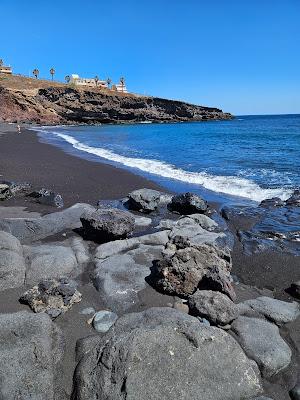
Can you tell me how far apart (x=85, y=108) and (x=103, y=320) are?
9372cm

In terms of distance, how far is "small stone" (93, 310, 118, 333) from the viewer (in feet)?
18.0

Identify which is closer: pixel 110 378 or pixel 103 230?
pixel 110 378

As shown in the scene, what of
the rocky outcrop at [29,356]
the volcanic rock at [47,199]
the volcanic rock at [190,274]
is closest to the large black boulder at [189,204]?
the volcanic rock at [47,199]

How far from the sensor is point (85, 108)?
94125 millimetres

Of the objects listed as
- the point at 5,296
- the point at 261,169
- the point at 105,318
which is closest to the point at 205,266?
the point at 105,318

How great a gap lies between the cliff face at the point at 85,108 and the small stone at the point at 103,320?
247 feet

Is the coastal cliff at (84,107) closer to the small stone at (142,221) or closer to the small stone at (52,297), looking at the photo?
the small stone at (142,221)

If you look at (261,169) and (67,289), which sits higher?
(67,289)

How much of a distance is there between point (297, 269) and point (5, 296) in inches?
240

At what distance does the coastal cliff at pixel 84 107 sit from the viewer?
78.6 metres

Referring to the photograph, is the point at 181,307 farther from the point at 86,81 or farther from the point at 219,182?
the point at 86,81

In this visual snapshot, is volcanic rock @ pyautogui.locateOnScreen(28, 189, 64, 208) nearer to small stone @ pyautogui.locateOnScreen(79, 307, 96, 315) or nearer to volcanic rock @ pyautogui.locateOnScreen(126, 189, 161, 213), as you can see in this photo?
volcanic rock @ pyautogui.locateOnScreen(126, 189, 161, 213)

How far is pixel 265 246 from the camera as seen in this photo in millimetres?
9117

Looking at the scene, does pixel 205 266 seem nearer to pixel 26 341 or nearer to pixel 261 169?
pixel 26 341
